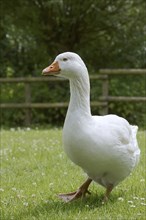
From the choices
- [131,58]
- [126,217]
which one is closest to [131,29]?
[131,58]

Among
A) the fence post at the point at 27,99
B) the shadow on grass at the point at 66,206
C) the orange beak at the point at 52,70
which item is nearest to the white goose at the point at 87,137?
the orange beak at the point at 52,70

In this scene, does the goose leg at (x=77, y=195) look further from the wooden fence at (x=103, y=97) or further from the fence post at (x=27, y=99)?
the fence post at (x=27, y=99)

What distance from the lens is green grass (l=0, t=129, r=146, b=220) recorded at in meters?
3.90

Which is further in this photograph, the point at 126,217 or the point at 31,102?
the point at 31,102

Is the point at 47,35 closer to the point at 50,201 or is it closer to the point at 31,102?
the point at 31,102

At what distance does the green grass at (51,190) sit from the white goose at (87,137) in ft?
0.89

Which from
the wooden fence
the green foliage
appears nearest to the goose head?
the wooden fence

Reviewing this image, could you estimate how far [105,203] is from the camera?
13.7ft

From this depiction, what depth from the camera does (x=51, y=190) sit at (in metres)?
4.82

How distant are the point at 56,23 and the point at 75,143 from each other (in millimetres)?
12328

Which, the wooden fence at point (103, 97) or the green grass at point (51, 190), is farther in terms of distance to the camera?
the wooden fence at point (103, 97)

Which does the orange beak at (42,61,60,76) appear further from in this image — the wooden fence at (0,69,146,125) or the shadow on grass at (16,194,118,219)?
the wooden fence at (0,69,146,125)

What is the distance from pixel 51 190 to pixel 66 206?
0.66m

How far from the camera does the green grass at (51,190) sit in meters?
3.90
